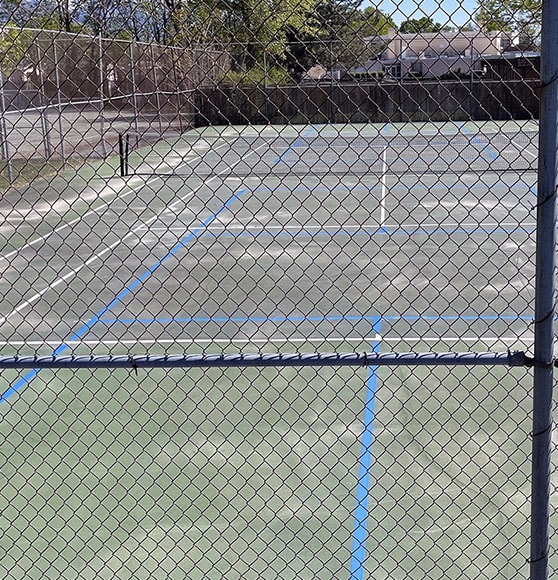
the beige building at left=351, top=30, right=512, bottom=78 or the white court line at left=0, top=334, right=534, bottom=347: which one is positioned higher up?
the beige building at left=351, top=30, right=512, bottom=78

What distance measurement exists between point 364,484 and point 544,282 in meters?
3.55

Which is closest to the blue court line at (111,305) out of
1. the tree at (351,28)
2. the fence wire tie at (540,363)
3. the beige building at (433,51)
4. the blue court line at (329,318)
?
the blue court line at (329,318)

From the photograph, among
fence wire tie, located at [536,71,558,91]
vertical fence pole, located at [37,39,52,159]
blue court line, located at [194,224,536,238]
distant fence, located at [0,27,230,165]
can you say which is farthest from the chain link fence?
distant fence, located at [0,27,230,165]

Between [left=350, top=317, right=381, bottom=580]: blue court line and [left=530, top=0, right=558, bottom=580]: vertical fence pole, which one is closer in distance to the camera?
[left=530, top=0, right=558, bottom=580]: vertical fence pole

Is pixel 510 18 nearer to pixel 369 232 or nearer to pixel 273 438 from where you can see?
pixel 273 438

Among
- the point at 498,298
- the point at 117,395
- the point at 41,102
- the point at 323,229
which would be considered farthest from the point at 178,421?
the point at 41,102

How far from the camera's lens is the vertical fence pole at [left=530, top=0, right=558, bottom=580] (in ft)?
10.3

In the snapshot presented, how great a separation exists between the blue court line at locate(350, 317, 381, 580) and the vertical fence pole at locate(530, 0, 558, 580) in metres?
2.11

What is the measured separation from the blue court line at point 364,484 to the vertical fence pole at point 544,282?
2112mm

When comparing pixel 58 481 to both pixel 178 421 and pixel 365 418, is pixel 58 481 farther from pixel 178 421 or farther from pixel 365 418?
pixel 365 418

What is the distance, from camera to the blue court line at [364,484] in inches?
219

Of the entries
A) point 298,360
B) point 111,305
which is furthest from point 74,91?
point 298,360

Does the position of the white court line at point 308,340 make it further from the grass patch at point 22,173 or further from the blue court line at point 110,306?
the grass patch at point 22,173

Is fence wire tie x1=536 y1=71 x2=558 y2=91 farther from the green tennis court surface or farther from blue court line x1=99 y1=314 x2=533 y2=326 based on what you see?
blue court line x1=99 y1=314 x2=533 y2=326
